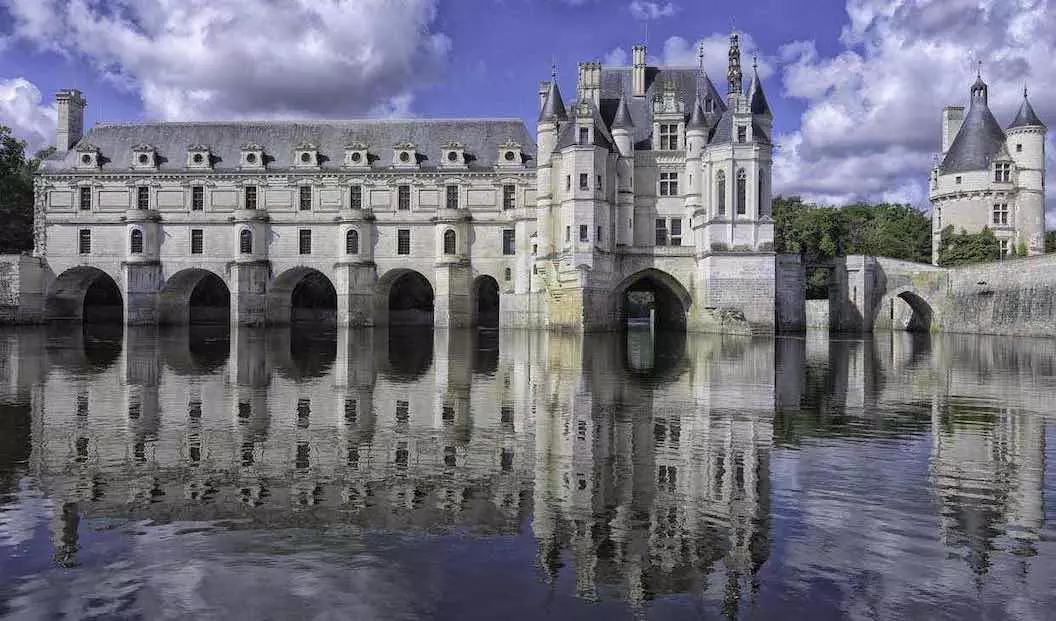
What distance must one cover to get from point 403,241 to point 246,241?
10.1 m

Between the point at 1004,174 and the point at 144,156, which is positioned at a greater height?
the point at 144,156

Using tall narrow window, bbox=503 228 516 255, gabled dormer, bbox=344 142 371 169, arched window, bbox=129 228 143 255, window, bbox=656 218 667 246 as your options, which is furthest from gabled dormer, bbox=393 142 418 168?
arched window, bbox=129 228 143 255

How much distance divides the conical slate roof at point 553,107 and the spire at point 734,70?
31.9 feet

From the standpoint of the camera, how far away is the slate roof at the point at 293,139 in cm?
A: 5716

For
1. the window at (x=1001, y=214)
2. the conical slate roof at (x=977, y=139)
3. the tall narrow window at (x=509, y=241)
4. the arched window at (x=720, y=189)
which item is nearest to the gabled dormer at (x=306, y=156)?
the tall narrow window at (x=509, y=241)

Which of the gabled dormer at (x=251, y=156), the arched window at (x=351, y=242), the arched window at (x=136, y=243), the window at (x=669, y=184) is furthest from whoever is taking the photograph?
the gabled dormer at (x=251, y=156)

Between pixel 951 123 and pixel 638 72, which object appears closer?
pixel 638 72

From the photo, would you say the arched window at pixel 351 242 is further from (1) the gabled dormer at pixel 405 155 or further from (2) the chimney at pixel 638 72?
(2) the chimney at pixel 638 72

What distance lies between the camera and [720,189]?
46.7 meters

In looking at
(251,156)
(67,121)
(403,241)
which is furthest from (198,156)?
Result: (403,241)

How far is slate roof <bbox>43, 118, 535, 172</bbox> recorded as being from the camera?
57156 millimetres

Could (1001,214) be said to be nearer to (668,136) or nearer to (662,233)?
(662,233)

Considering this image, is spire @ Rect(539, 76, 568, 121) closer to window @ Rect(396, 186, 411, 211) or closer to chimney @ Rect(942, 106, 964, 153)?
window @ Rect(396, 186, 411, 211)

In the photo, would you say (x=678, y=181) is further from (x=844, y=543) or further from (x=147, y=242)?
(x=844, y=543)
